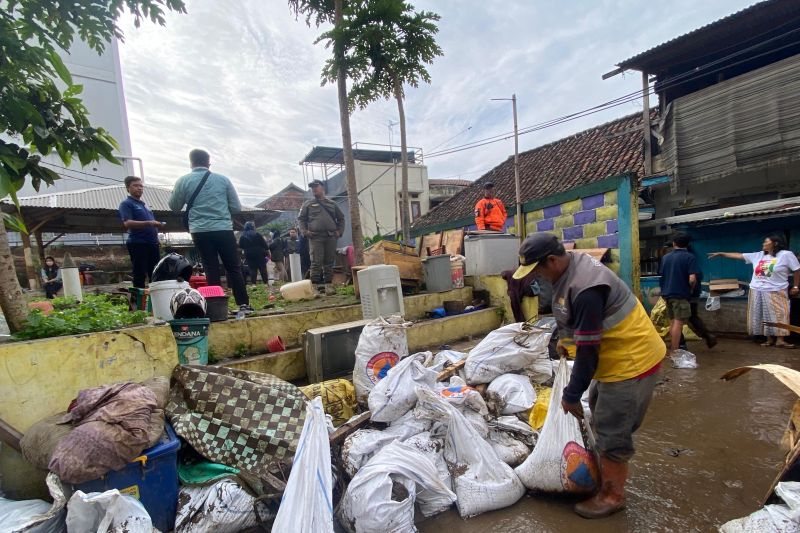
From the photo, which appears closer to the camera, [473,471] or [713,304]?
[473,471]

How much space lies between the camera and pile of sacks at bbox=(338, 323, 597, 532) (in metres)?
1.91

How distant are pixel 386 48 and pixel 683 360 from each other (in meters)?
8.29

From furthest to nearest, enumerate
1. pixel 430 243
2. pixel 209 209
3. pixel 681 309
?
pixel 430 243 < pixel 681 309 < pixel 209 209

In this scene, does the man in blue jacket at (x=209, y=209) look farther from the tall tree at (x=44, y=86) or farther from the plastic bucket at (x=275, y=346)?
the tall tree at (x=44, y=86)

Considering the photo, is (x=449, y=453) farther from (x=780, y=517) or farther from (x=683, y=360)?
(x=683, y=360)

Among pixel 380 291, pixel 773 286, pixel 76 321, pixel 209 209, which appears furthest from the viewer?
pixel 773 286

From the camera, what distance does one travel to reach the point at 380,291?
13.9 feet

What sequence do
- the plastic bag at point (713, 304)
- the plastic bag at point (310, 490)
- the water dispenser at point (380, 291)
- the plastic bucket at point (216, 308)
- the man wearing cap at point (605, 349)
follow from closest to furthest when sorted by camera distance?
the plastic bag at point (310, 490) → the man wearing cap at point (605, 349) → the plastic bucket at point (216, 308) → the water dispenser at point (380, 291) → the plastic bag at point (713, 304)

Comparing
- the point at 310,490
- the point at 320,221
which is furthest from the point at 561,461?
the point at 320,221

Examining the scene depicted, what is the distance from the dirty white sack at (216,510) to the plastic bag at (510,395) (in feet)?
5.76

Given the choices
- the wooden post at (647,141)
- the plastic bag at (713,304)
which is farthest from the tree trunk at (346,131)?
the wooden post at (647,141)

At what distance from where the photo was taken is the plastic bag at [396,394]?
2.54 meters

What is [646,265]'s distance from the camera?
8289mm

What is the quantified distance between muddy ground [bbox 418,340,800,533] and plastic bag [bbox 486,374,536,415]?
71cm
